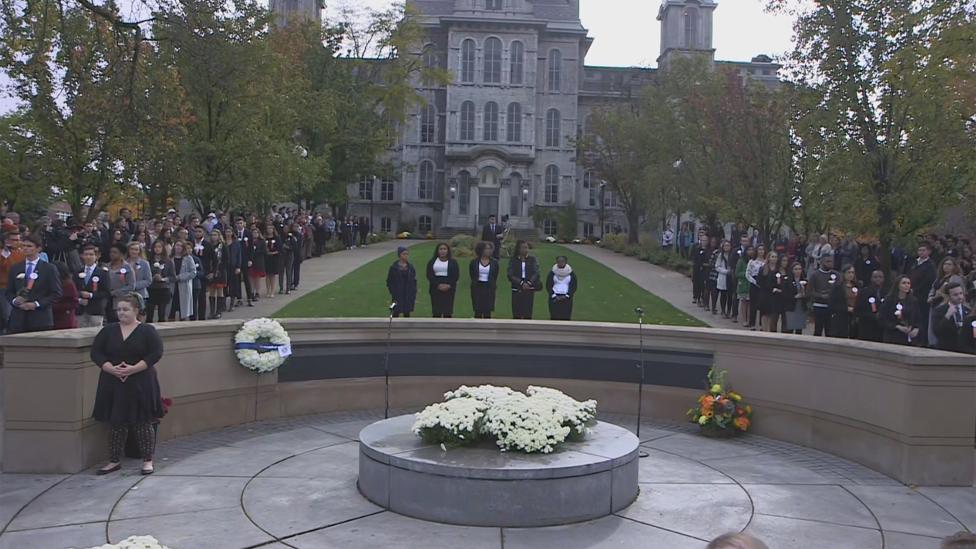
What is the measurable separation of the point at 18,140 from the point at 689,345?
2717 centimetres

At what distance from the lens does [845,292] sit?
49.2ft

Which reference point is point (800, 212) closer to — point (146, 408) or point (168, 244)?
point (168, 244)

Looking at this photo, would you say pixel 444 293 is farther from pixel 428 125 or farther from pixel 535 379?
pixel 428 125

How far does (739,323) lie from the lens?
19.9 metres

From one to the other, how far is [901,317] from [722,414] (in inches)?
197

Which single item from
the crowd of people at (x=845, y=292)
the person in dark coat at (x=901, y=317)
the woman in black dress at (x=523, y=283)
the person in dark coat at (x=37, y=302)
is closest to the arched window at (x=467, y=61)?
the crowd of people at (x=845, y=292)

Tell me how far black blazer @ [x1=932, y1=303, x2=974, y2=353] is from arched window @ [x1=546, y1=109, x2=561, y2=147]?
195ft

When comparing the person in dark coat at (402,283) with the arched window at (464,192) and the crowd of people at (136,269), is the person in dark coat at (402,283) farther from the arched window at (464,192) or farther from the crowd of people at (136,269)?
the arched window at (464,192)

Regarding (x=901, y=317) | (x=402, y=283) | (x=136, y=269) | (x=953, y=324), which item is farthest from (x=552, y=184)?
(x=953, y=324)

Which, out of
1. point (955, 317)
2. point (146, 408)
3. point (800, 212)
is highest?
point (800, 212)

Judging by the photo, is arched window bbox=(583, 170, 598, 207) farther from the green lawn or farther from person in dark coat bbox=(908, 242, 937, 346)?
person in dark coat bbox=(908, 242, 937, 346)

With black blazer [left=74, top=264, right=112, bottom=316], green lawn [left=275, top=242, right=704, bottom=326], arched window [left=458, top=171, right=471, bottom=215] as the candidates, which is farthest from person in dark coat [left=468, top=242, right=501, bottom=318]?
arched window [left=458, top=171, right=471, bottom=215]

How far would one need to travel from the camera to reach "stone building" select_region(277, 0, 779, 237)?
66.4 m

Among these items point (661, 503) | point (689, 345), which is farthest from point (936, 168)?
point (661, 503)
